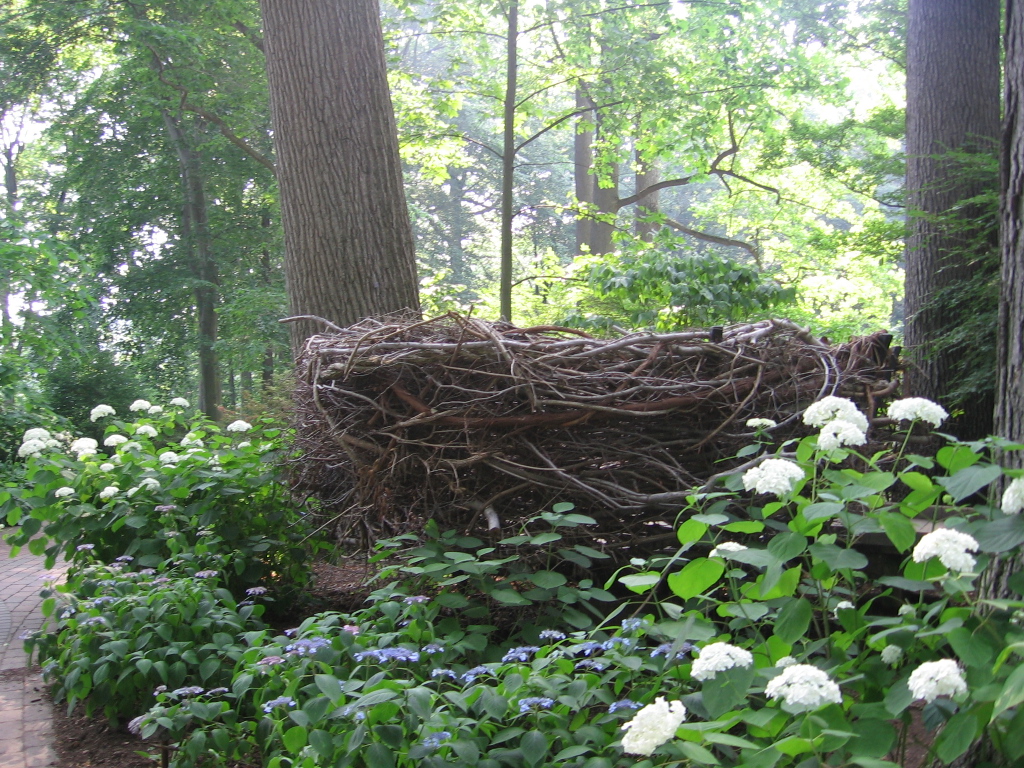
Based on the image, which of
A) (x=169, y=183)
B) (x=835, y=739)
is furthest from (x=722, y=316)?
(x=169, y=183)

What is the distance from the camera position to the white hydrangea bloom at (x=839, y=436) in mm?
1648

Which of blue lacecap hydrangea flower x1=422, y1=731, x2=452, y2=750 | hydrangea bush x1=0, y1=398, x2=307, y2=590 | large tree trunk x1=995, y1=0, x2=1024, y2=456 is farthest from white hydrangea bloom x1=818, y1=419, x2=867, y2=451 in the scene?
hydrangea bush x1=0, y1=398, x2=307, y2=590

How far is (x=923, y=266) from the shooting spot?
556 cm

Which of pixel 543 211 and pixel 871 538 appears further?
pixel 543 211

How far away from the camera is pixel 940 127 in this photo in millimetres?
5660

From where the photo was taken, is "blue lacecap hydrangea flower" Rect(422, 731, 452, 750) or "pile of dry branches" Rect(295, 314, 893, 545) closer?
"blue lacecap hydrangea flower" Rect(422, 731, 452, 750)

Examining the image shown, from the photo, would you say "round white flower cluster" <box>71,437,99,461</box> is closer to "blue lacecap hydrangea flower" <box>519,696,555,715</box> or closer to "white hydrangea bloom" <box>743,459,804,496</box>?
"blue lacecap hydrangea flower" <box>519,696,555,715</box>

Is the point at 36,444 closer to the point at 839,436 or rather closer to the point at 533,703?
the point at 533,703

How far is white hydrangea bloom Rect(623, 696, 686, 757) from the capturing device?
1.36 meters

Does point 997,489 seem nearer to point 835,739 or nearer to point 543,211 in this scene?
point 835,739

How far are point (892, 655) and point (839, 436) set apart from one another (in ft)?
1.45

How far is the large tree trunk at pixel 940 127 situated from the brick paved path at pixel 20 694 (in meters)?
5.18

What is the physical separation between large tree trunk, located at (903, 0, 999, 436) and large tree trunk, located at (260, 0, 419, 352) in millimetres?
3460

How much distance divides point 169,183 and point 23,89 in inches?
Answer: 114
